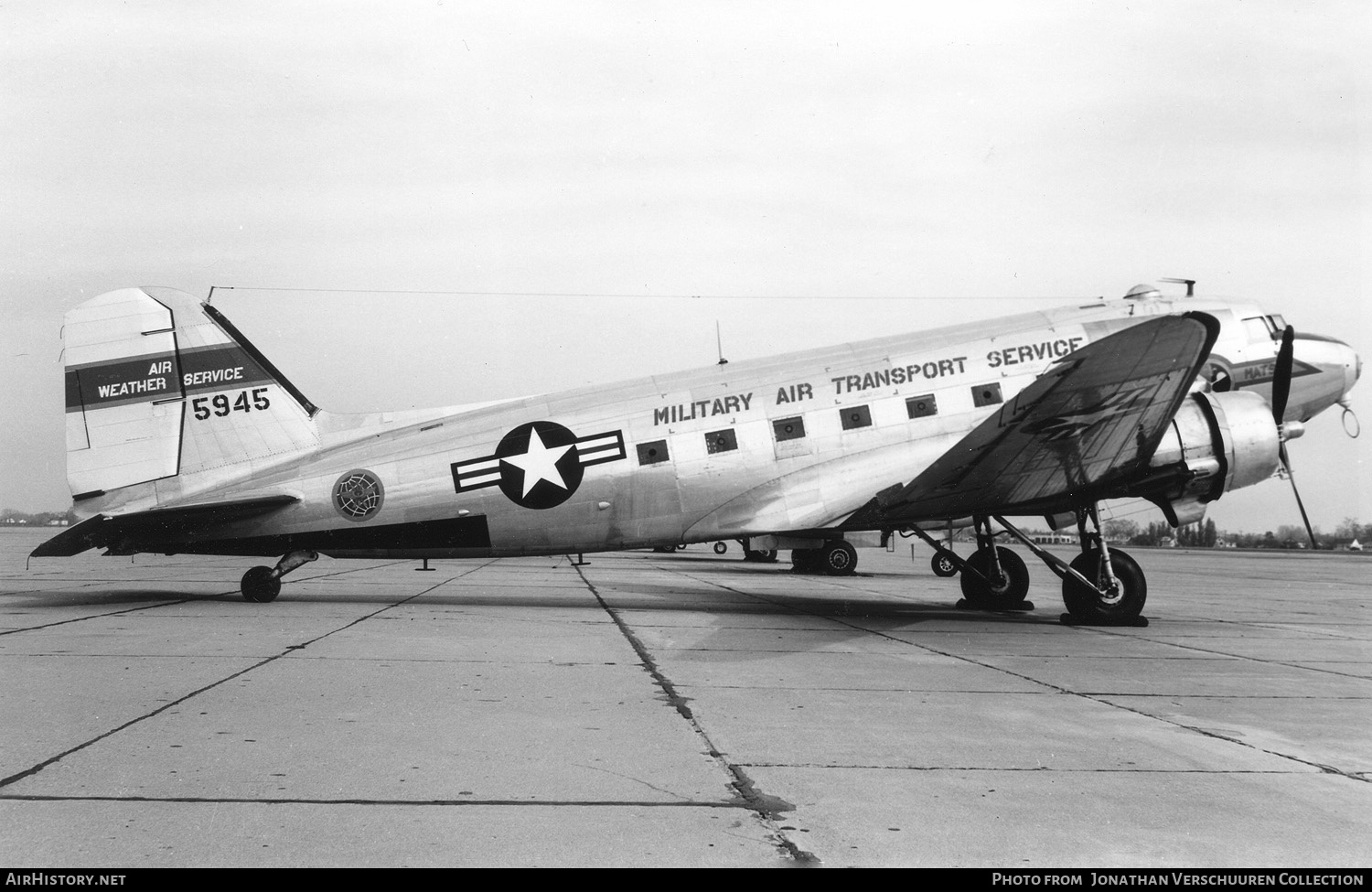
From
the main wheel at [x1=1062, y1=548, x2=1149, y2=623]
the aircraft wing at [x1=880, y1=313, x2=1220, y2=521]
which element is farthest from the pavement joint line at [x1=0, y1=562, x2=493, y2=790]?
the main wheel at [x1=1062, y1=548, x2=1149, y2=623]

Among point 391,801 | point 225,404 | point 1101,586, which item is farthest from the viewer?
point 225,404

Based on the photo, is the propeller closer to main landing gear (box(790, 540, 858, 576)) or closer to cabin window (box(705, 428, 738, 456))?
cabin window (box(705, 428, 738, 456))

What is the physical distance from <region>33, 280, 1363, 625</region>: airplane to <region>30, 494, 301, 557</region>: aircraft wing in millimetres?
33

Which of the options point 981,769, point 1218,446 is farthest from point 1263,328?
point 981,769

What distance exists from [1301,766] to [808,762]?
2.76 metres

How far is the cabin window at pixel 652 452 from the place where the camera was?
13.6 metres

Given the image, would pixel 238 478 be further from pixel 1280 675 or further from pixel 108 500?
pixel 1280 675

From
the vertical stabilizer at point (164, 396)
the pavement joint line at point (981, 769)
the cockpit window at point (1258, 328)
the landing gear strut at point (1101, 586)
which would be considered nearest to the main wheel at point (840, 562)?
the landing gear strut at point (1101, 586)

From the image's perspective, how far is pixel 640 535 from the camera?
1366 cm

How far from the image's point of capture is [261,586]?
1407 cm

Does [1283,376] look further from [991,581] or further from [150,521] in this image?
[150,521]

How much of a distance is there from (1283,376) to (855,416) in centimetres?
545

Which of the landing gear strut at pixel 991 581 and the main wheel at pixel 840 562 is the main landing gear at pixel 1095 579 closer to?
the landing gear strut at pixel 991 581

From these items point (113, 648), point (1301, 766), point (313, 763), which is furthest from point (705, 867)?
point (113, 648)
